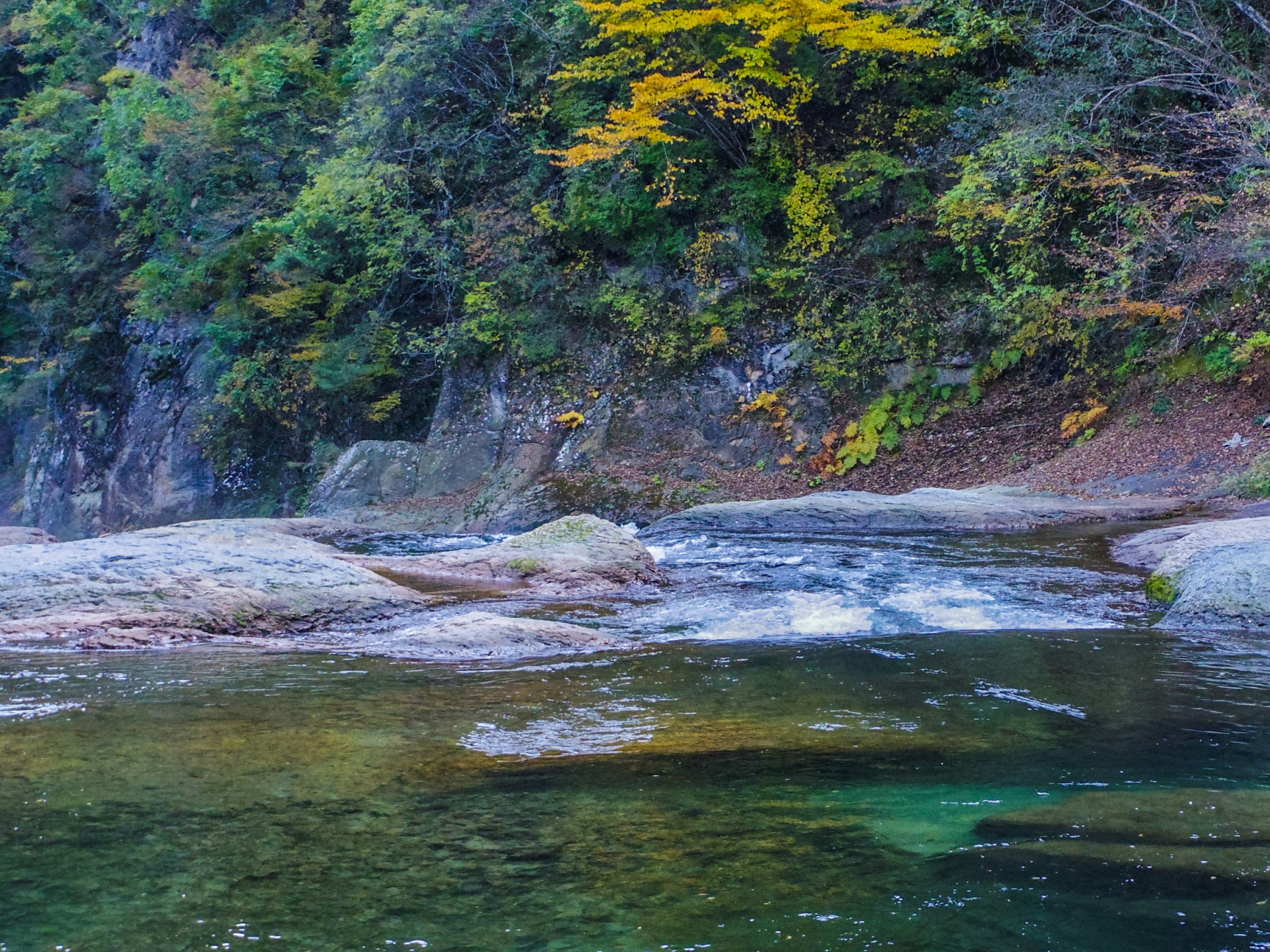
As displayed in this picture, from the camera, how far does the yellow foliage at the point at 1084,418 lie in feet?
53.0

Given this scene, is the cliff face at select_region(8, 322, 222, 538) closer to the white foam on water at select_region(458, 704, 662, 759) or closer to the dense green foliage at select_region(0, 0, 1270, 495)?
the dense green foliage at select_region(0, 0, 1270, 495)

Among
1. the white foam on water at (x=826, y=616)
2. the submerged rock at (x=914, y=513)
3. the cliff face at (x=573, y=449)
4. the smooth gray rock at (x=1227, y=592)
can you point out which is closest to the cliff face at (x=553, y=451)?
the cliff face at (x=573, y=449)

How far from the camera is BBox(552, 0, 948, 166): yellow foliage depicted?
16938 millimetres

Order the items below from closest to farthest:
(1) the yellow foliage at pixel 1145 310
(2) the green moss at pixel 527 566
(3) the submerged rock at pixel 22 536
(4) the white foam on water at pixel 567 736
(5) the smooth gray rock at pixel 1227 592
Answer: (4) the white foam on water at pixel 567 736
(5) the smooth gray rock at pixel 1227 592
(2) the green moss at pixel 527 566
(1) the yellow foliage at pixel 1145 310
(3) the submerged rock at pixel 22 536

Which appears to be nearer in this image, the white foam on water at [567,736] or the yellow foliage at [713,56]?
the white foam on water at [567,736]

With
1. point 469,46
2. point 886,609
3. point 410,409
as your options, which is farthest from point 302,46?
point 886,609

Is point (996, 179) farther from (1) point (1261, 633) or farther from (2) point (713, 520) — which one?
(1) point (1261, 633)

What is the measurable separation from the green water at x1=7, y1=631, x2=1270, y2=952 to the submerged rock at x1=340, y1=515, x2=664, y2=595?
11.0 ft

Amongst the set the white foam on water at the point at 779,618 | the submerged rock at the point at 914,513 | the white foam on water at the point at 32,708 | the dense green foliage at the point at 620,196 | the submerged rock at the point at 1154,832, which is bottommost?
the white foam on water at the point at 779,618

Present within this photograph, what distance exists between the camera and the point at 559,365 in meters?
20.7

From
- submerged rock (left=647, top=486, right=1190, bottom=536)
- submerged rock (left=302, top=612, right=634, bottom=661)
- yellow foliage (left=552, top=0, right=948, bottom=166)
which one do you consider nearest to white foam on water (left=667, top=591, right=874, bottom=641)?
submerged rock (left=302, top=612, right=634, bottom=661)

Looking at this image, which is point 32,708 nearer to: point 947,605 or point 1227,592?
point 947,605

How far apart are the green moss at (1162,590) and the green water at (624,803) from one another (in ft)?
5.63

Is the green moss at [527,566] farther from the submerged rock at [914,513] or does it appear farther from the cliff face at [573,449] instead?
the cliff face at [573,449]
